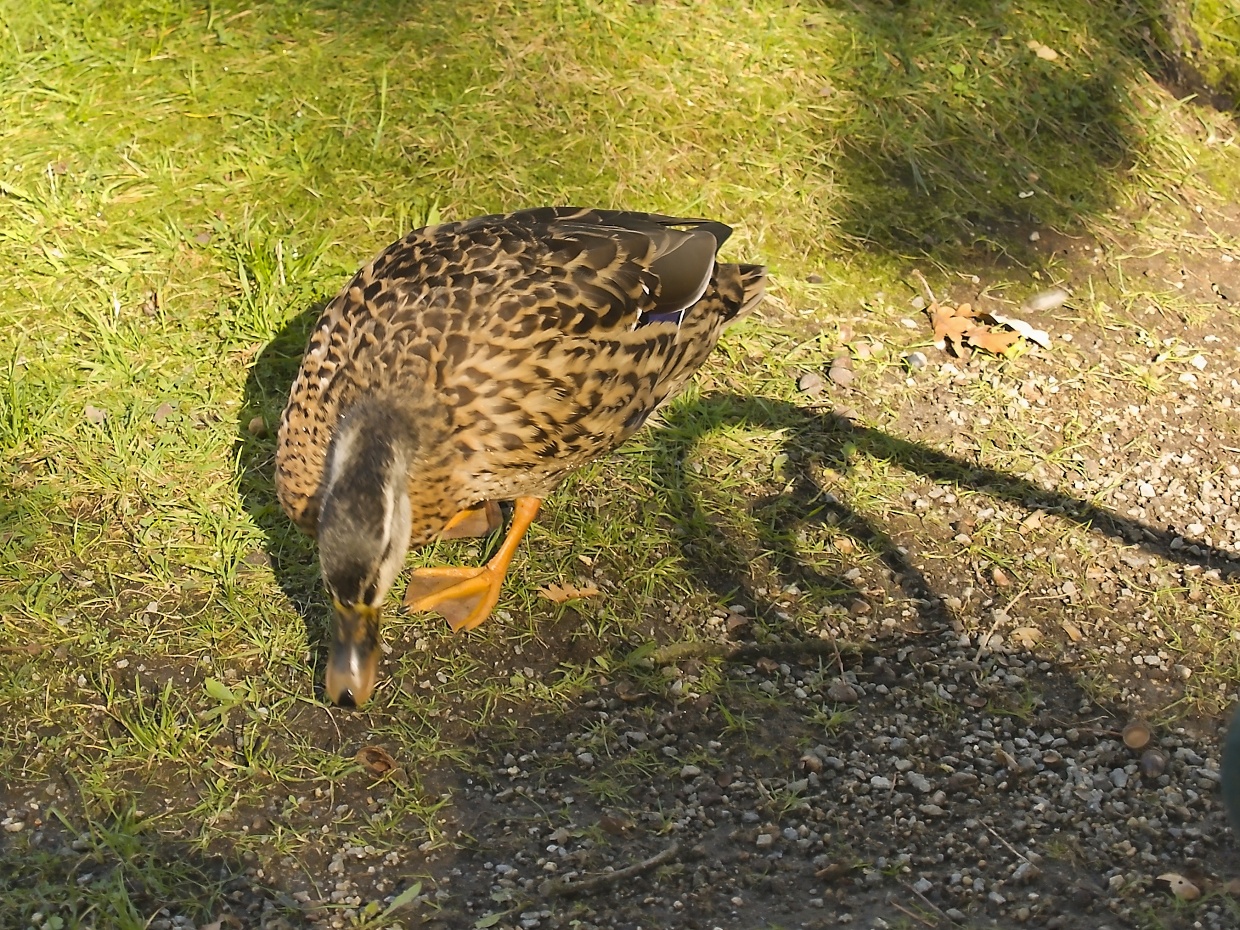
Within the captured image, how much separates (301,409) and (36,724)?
114 centimetres

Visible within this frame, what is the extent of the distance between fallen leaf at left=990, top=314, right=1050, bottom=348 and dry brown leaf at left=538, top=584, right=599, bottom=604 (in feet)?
6.83

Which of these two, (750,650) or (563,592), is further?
(563,592)

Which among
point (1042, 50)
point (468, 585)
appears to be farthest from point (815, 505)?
point (1042, 50)

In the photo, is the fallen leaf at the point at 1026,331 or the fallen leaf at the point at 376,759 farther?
the fallen leaf at the point at 1026,331

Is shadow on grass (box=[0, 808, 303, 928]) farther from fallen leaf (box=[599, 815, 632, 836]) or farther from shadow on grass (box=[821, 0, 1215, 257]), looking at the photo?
shadow on grass (box=[821, 0, 1215, 257])

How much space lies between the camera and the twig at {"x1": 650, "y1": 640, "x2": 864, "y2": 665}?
158 inches

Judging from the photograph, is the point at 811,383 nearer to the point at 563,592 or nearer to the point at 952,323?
the point at 952,323

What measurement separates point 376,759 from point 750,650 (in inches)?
46.2

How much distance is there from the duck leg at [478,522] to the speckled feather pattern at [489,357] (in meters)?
0.35

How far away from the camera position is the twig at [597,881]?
10.8 ft

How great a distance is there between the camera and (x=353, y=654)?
11.5 feet

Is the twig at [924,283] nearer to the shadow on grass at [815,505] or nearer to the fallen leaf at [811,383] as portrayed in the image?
the fallen leaf at [811,383]

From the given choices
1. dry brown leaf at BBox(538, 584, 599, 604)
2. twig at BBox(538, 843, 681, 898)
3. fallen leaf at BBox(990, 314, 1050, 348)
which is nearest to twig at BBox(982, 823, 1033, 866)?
twig at BBox(538, 843, 681, 898)

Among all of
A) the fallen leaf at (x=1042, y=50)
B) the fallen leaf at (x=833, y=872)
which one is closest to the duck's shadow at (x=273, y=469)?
the fallen leaf at (x=833, y=872)
